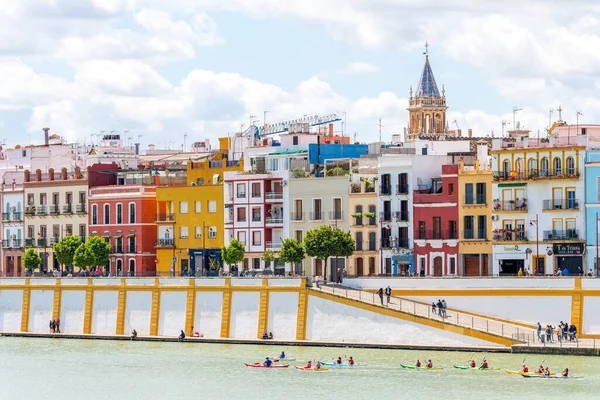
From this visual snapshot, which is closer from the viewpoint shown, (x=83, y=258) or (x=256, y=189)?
(x=256, y=189)

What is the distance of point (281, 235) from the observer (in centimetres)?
11238

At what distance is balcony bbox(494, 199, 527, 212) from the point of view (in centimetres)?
Result: 10188

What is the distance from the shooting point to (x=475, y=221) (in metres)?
104

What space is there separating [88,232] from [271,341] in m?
29.2

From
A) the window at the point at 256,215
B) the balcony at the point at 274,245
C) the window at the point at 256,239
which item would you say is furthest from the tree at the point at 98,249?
the balcony at the point at 274,245

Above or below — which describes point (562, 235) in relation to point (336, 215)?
below

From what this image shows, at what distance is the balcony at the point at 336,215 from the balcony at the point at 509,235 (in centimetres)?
1077

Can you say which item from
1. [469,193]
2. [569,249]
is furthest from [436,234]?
[569,249]

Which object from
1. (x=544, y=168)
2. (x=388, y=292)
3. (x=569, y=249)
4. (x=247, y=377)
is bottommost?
(x=247, y=377)

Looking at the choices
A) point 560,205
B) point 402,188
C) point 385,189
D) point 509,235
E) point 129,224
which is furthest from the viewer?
point 129,224

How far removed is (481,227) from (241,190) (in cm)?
1710

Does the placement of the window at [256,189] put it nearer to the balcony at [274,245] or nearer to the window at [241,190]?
the window at [241,190]

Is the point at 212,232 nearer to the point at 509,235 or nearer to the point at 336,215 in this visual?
the point at 336,215

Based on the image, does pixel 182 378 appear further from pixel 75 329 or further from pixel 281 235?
pixel 281 235
